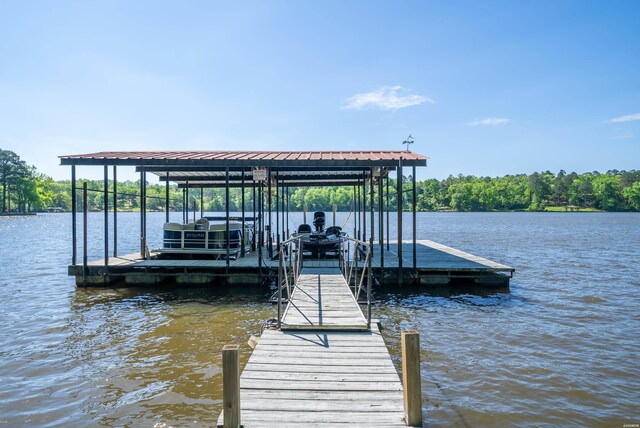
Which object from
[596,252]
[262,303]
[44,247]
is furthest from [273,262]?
[44,247]

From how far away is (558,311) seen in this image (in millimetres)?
11227

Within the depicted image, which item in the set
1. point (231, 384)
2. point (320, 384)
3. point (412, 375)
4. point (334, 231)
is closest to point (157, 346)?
point (320, 384)

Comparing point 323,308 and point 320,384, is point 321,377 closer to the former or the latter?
point 320,384

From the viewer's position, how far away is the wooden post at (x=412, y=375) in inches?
166

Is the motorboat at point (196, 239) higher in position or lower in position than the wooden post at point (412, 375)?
higher

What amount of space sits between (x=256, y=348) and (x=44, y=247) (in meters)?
29.1

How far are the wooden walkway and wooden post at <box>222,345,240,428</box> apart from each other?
0.22 metres

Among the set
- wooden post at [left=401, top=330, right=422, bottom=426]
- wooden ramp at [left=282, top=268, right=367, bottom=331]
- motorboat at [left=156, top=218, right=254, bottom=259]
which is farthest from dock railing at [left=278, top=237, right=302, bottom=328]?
motorboat at [left=156, top=218, right=254, bottom=259]

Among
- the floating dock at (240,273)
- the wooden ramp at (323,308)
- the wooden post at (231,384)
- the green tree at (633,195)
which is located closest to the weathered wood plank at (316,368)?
the wooden post at (231,384)

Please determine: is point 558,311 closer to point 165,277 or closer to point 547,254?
point 165,277

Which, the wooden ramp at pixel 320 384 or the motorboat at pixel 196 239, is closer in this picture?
the wooden ramp at pixel 320 384

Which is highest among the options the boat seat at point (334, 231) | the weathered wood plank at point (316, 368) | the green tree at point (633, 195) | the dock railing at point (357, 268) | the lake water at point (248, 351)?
the green tree at point (633, 195)

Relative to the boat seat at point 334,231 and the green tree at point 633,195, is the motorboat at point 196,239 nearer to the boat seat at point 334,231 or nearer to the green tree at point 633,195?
the boat seat at point 334,231

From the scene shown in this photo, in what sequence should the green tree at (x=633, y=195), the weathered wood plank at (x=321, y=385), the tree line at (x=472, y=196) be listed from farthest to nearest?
the green tree at (x=633, y=195), the tree line at (x=472, y=196), the weathered wood plank at (x=321, y=385)
